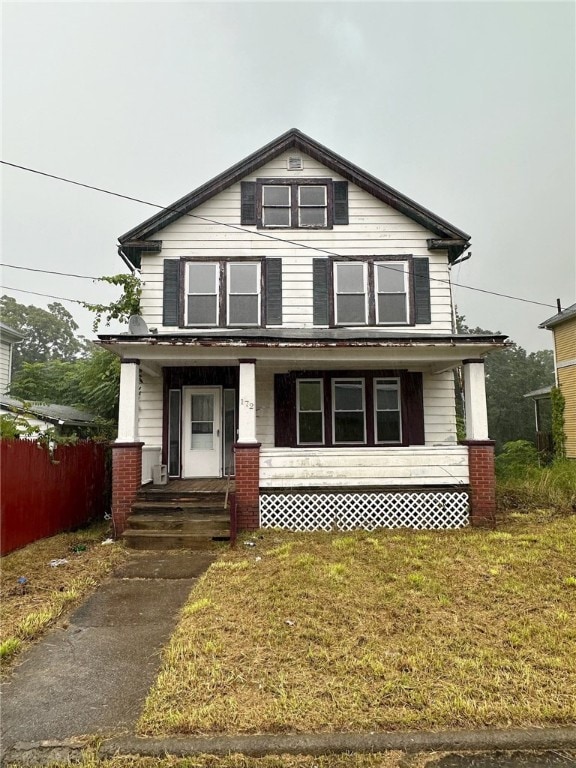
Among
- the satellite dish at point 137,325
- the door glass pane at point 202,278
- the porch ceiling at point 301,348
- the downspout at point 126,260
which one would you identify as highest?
the downspout at point 126,260

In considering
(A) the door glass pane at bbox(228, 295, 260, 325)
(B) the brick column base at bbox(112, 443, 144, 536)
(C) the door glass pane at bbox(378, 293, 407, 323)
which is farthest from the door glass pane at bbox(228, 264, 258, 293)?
(B) the brick column base at bbox(112, 443, 144, 536)

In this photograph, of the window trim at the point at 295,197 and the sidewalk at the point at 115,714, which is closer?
the sidewalk at the point at 115,714

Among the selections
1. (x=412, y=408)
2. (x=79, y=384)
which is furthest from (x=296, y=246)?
(x=79, y=384)

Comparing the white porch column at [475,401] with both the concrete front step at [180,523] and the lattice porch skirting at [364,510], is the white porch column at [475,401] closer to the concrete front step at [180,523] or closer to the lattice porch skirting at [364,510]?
the lattice porch skirting at [364,510]

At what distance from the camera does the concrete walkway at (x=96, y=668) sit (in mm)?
2980

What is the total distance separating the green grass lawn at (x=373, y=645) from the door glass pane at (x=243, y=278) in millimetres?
6598

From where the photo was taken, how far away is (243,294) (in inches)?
439

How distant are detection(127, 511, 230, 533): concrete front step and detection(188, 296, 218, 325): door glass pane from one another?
15.8 feet

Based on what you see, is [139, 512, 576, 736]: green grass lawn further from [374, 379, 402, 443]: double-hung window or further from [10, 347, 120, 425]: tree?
[10, 347, 120, 425]: tree

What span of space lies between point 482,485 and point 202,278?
7766mm

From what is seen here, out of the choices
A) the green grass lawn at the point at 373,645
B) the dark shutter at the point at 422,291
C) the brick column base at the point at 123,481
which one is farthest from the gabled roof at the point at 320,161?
the green grass lawn at the point at 373,645

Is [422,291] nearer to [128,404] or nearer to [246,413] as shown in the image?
[246,413]

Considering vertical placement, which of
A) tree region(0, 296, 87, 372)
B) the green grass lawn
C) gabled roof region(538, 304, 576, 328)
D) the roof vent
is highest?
tree region(0, 296, 87, 372)

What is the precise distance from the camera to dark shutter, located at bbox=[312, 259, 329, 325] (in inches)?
439
